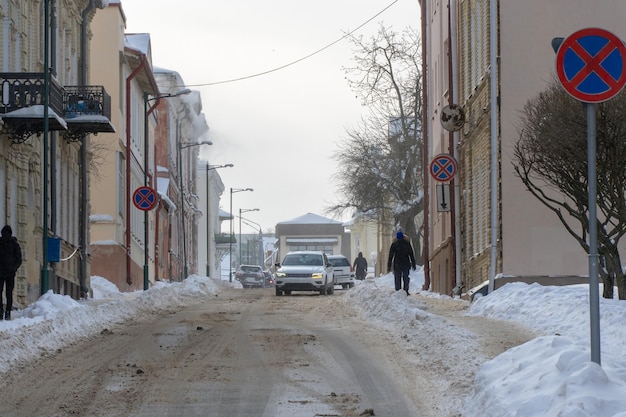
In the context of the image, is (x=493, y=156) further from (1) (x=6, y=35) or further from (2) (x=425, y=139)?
(2) (x=425, y=139)

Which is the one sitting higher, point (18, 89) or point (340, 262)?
point (18, 89)

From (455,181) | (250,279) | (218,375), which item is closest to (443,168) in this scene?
(455,181)

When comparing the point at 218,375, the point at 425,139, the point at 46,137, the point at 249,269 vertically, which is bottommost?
the point at 249,269

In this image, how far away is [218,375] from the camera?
44.8 feet

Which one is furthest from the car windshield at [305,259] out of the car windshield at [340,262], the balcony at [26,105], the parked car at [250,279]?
the parked car at [250,279]

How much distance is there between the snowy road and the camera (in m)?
11.4

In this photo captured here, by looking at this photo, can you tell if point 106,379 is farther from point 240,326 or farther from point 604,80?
point 240,326

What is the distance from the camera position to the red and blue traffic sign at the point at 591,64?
9.65 m

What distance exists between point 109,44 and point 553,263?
29058 mm

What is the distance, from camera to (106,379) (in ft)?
44.1

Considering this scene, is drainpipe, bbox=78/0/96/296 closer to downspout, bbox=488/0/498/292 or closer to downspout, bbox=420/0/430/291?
downspout, bbox=420/0/430/291

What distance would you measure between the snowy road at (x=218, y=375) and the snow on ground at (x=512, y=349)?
1.63 ft

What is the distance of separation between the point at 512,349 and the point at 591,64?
339cm

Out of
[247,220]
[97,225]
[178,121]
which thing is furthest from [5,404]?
[247,220]
